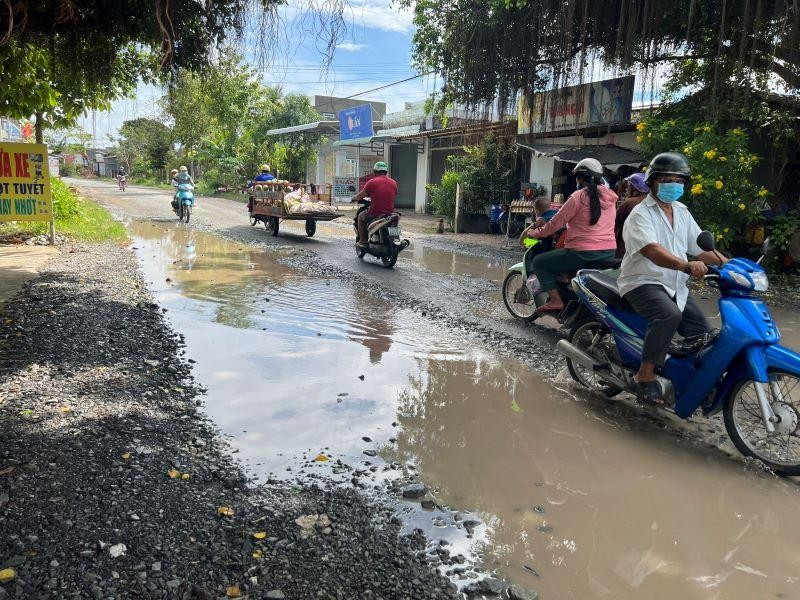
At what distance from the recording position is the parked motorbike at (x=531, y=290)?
568cm

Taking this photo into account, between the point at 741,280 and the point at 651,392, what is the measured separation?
926 mm

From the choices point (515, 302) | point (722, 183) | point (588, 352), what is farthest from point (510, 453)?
point (722, 183)

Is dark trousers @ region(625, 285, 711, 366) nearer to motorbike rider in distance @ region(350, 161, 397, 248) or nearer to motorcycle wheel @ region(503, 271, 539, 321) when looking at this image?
motorcycle wheel @ region(503, 271, 539, 321)

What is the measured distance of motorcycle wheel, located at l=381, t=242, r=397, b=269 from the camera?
10.3 meters

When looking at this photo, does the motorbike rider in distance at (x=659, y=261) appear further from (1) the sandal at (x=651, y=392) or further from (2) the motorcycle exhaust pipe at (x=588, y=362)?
(2) the motorcycle exhaust pipe at (x=588, y=362)

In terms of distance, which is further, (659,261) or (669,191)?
(669,191)

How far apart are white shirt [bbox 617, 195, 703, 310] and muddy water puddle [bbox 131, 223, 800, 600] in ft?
3.37

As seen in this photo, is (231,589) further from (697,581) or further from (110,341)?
(110,341)

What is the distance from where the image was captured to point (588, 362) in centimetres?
449

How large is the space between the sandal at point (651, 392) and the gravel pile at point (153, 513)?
208 cm

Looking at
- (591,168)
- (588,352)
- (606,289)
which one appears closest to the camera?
(606,289)

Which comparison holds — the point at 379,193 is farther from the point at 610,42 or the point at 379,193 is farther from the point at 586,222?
the point at 586,222

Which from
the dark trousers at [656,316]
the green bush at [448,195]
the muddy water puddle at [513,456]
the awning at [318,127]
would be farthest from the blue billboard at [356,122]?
the dark trousers at [656,316]

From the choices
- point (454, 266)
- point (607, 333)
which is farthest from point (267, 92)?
point (607, 333)
